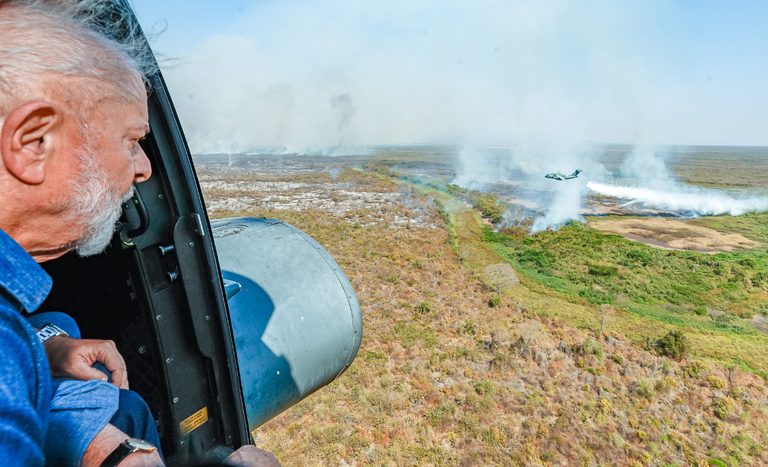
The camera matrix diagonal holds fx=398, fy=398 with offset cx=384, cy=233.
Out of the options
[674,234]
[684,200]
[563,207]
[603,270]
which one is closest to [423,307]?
[603,270]

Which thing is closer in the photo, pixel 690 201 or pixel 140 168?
pixel 140 168

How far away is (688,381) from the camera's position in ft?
49.9

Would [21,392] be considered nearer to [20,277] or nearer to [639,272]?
[20,277]

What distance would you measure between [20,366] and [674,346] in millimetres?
21300

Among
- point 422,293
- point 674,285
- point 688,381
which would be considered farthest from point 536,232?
point 688,381

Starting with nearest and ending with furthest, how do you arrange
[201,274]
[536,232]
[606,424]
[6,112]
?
1. [6,112]
2. [201,274]
3. [606,424]
4. [536,232]

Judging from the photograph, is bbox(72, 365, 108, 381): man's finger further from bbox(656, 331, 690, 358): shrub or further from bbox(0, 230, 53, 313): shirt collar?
bbox(656, 331, 690, 358): shrub

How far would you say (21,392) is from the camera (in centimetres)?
102

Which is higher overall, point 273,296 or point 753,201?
point 273,296

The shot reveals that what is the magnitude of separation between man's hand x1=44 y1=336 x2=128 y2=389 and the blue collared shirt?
3.07 ft

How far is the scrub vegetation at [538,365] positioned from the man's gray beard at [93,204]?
33.3 ft

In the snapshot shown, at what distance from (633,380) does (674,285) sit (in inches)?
649

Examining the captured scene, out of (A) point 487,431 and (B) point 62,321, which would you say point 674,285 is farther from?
(B) point 62,321

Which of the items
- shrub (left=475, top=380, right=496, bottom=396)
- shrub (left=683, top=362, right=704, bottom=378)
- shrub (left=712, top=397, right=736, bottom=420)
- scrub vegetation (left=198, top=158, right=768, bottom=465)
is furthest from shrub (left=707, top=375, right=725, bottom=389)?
shrub (left=475, top=380, right=496, bottom=396)
